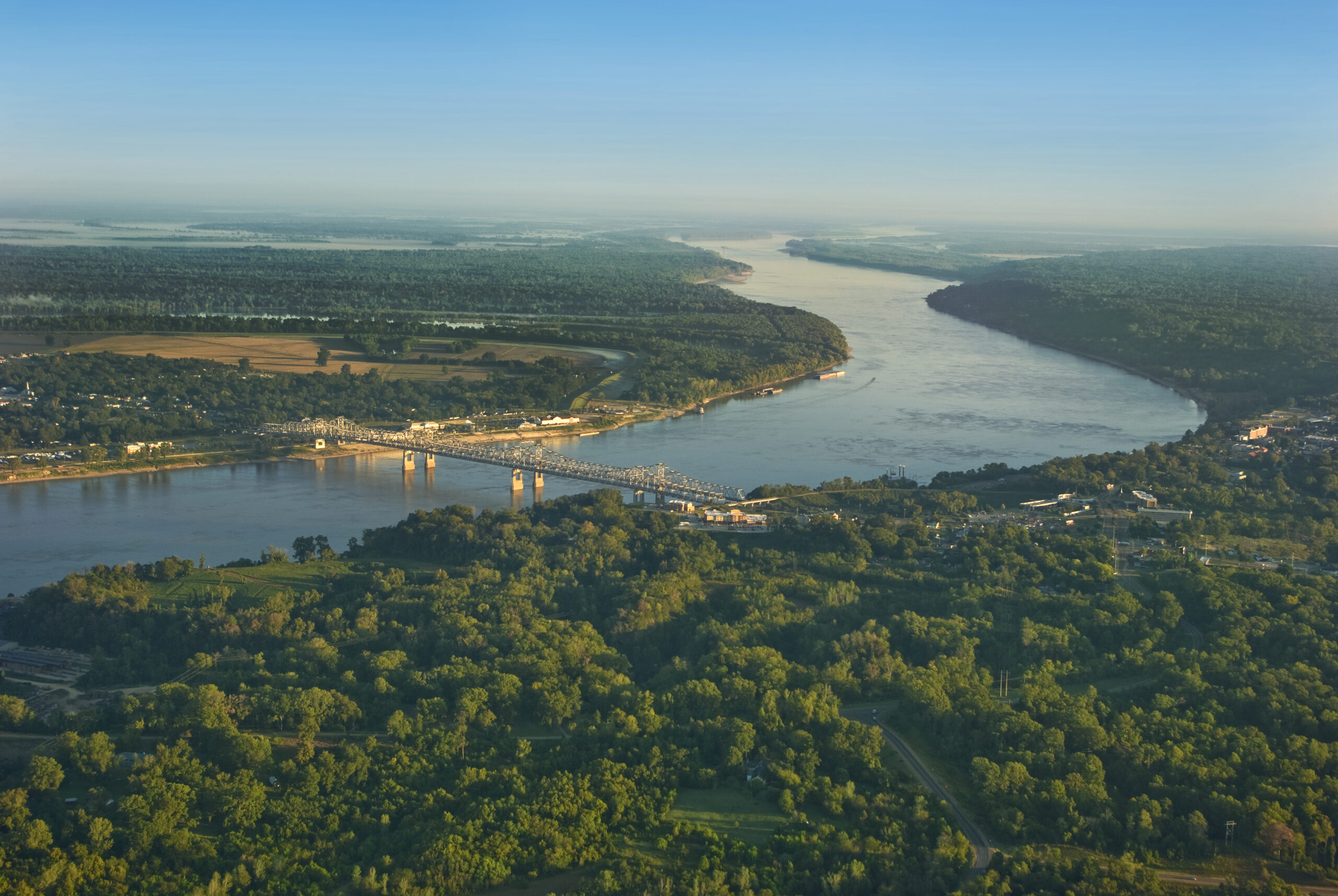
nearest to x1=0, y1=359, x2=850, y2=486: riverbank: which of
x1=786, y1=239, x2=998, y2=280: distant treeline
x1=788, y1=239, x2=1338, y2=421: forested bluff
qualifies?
x1=788, y1=239, x2=1338, y2=421: forested bluff

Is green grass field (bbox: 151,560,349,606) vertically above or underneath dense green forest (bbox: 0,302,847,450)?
underneath

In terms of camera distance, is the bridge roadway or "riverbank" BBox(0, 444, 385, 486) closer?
the bridge roadway

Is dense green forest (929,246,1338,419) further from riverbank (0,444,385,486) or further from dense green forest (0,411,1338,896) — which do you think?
riverbank (0,444,385,486)

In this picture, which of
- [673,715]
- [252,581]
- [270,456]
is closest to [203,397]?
[270,456]

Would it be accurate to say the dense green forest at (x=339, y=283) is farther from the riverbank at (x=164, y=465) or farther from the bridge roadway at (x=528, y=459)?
the riverbank at (x=164, y=465)

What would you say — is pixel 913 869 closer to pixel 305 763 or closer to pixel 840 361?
pixel 305 763

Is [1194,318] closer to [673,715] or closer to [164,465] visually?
[164,465]

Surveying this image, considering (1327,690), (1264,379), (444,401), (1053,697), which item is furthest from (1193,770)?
(1264,379)
